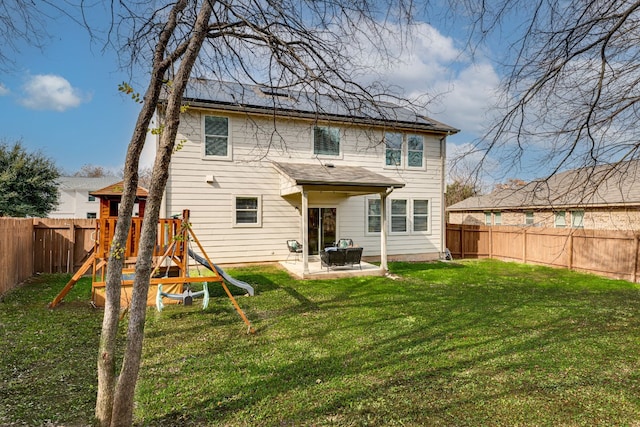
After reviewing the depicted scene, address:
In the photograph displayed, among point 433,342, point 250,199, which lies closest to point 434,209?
point 250,199

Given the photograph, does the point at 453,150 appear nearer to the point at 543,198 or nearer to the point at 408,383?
the point at 543,198

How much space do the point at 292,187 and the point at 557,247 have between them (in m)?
10.6

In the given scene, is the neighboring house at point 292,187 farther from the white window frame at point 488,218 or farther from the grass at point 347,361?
the white window frame at point 488,218

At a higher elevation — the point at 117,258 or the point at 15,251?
the point at 117,258

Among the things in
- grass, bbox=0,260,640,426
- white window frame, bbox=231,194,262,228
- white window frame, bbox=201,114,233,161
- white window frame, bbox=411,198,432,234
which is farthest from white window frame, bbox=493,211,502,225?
white window frame, bbox=201,114,233,161

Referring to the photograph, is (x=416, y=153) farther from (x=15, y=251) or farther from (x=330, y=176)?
(x=15, y=251)

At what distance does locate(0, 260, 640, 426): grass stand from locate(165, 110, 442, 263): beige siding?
4089mm

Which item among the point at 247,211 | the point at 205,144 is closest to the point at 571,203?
the point at 247,211

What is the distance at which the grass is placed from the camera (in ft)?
10.7

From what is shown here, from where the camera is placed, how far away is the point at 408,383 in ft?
12.6

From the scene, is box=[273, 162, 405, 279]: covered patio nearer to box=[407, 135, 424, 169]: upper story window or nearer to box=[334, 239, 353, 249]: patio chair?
box=[334, 239, 353, 249]: patio chair

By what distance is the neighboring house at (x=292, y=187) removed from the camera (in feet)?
36.7

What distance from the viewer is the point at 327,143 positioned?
13.2 meters

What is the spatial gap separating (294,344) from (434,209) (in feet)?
36.3
